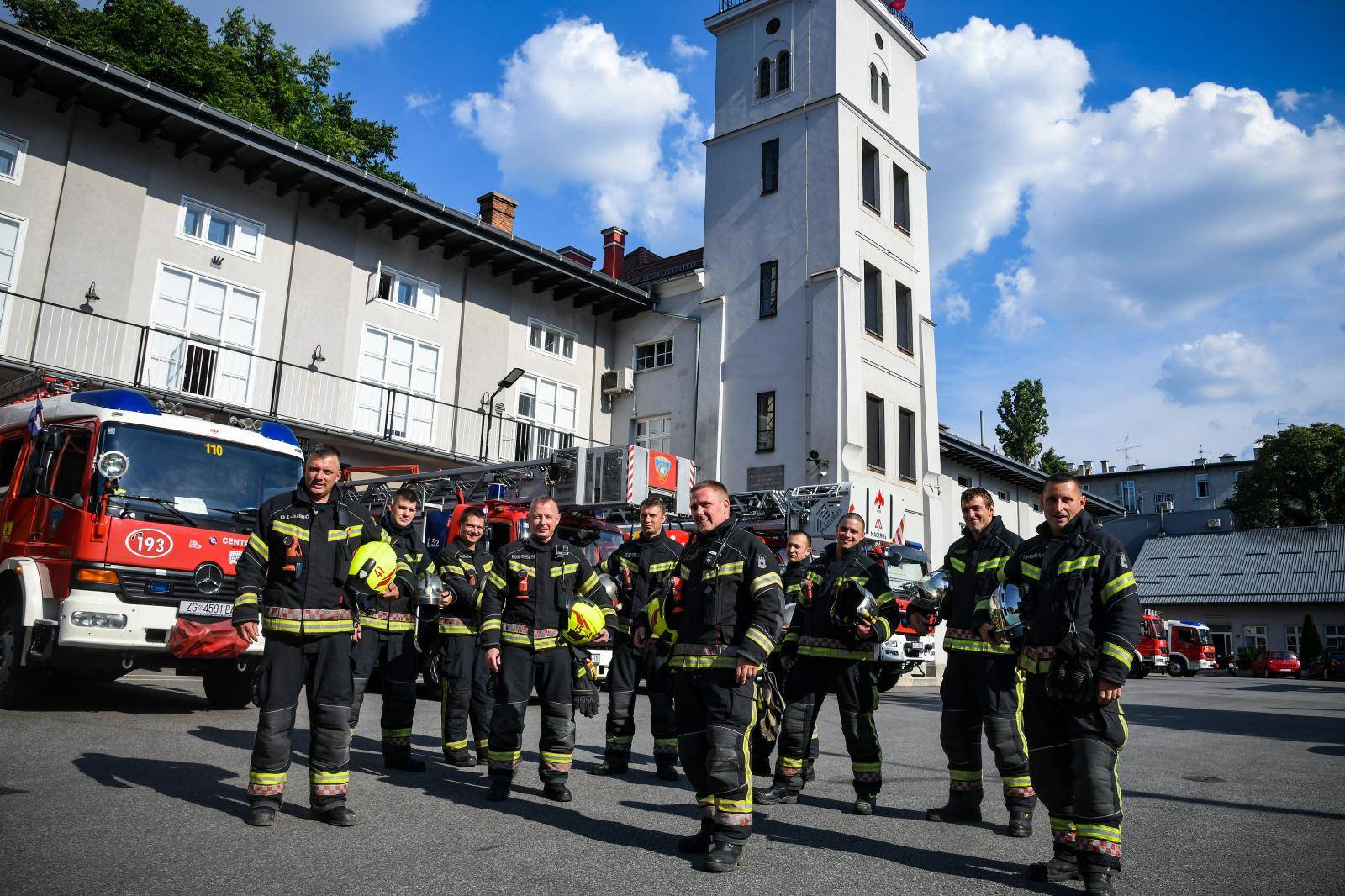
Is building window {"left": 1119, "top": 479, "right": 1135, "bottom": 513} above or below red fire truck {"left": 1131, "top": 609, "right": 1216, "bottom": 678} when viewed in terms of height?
above

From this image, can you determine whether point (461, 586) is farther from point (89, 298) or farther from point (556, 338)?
point (556, 338)

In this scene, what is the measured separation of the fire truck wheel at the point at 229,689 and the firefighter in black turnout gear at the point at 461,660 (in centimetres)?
368

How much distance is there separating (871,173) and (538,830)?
87.1ft

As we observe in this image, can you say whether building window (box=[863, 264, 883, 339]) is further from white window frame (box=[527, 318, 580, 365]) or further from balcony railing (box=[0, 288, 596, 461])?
balcony railing (box=[0, 288, 596, 461])

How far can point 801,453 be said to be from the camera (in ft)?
85.9

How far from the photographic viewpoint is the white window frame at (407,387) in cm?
2388

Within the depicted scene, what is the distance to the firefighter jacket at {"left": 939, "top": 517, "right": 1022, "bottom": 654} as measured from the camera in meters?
6.37

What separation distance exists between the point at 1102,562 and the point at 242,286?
2153 cm

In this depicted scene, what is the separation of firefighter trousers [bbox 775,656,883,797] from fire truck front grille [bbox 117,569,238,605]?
219 inches

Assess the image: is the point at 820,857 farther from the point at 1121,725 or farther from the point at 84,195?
the point at 84,195

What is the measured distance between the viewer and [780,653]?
7.77 m

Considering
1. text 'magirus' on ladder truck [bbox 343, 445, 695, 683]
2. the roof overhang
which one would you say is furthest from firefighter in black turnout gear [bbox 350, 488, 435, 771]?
the roof overhang

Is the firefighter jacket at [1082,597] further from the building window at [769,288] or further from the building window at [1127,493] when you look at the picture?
the building window at [1127,493]

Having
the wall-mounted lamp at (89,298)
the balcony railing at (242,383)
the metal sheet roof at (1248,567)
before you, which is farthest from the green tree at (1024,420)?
the wall-mounted lamp at (89,298)
